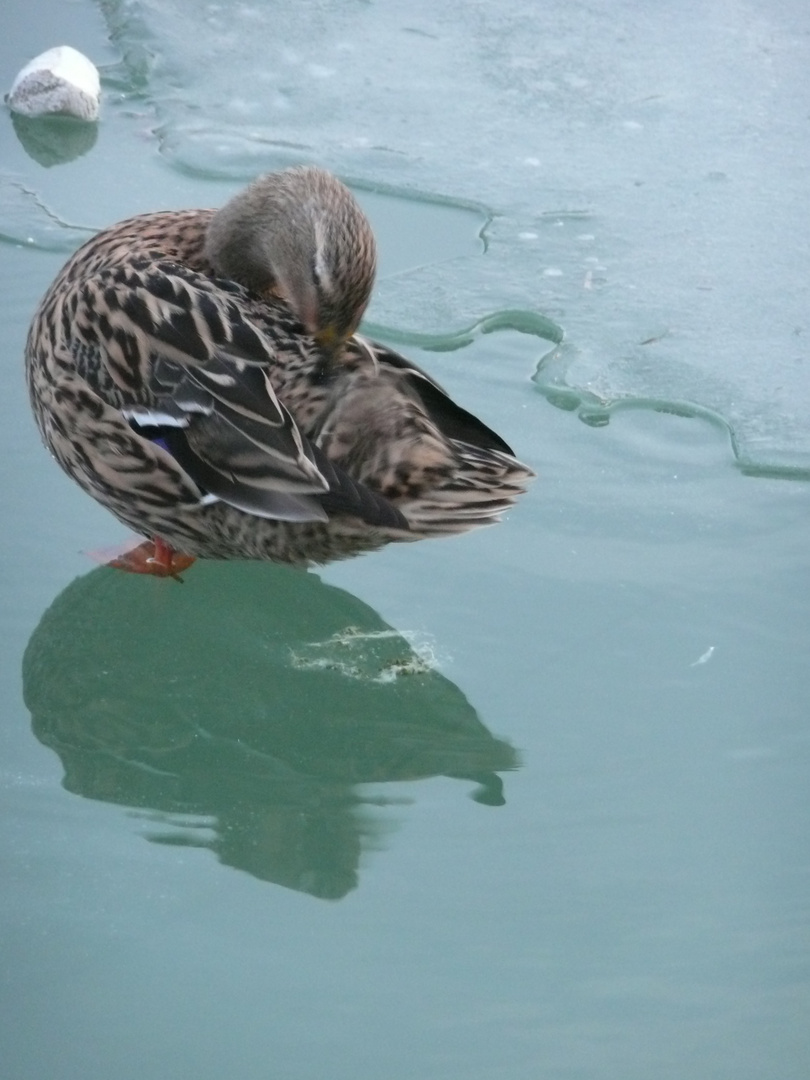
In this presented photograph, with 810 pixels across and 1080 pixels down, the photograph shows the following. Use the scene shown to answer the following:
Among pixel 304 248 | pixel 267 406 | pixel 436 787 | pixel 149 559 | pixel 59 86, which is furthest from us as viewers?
pixel 59 86

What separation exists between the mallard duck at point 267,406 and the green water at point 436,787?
26 cm

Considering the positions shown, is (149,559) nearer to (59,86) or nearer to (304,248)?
(304,248)

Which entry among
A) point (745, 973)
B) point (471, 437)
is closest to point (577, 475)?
point (471, 437)

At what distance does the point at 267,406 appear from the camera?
2787 mm

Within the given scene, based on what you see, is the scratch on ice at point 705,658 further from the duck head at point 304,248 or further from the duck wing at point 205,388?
the duck head at point 304,248

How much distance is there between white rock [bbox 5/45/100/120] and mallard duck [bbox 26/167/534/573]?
6.50ft

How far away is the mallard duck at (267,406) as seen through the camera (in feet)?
9.17

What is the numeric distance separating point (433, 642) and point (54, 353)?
1026 mm

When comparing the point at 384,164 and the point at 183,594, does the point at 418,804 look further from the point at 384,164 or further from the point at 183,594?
the point at 384,164

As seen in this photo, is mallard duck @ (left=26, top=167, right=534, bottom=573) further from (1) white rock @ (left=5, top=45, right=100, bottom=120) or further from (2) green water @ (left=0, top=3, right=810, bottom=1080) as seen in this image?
(1) white rock @ (left=5, top=45, right=100, bottom=120)

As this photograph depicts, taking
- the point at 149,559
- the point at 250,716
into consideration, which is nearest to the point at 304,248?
the point at 149,559

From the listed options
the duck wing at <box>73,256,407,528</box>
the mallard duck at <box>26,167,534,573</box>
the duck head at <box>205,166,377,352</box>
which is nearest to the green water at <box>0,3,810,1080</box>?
the mallard duck at <box>26,167,534,573</box>

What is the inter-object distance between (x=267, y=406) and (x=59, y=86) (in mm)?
2598

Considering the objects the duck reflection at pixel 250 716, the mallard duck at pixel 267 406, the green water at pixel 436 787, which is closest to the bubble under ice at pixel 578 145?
the green water at pixel 436 787
